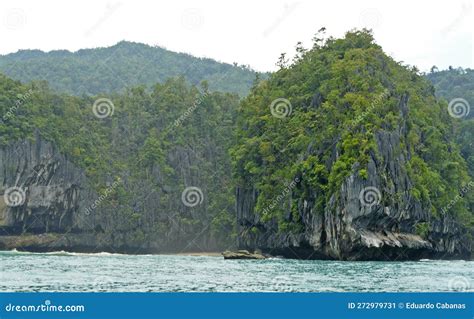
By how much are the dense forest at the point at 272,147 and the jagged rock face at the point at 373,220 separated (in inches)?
6.4

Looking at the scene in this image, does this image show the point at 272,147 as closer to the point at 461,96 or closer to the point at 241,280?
the point at 241,280

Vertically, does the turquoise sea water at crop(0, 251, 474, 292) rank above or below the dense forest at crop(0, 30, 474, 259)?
below

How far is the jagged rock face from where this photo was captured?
5028 centimetres

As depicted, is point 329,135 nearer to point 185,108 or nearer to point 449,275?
point 449,275

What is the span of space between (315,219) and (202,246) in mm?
35606

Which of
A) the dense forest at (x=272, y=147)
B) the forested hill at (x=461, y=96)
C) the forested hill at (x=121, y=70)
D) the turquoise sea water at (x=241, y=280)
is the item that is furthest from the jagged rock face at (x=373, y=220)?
the forested hill at (x=121, y=70)

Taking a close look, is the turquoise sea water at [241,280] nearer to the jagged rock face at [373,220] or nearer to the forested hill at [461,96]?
the jagged rock face at [373,220]

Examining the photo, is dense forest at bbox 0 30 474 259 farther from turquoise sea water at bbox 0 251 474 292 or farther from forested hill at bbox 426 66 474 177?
turquoise sea water at bbox 0 251 474 292

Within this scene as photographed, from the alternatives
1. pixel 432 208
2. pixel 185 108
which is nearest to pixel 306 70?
pixel 432 208

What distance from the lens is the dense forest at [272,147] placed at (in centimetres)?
5400

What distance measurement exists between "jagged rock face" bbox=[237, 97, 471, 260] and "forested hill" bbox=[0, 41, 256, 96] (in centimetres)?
8645

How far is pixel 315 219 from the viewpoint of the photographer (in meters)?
54.0

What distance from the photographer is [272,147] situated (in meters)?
62.6

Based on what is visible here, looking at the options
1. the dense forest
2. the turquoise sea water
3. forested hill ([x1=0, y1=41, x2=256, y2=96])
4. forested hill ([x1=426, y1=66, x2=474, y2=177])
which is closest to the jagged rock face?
the dense forest
